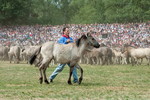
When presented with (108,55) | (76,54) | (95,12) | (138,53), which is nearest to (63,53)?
(76,54)

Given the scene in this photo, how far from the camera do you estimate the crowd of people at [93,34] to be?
5019 centimetres

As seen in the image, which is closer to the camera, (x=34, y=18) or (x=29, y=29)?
(x=29, y=29)

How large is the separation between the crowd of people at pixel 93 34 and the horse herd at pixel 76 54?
7.67 meters

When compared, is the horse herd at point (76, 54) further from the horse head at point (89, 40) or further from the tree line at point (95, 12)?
the tree line at point (95, 12)

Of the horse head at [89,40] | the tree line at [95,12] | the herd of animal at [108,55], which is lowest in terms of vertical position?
the herd of animal at [108,55]

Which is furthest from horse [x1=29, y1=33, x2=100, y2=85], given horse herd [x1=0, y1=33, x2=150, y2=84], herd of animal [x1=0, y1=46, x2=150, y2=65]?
herd of animal [x1=0, y1=46, x2=150, y2=65]

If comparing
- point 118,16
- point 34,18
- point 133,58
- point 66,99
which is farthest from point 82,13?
point 66,99

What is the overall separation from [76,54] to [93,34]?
36800 millimetres

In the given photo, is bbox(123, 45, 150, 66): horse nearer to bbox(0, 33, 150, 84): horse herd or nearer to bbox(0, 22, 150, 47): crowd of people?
bbox(0, 33, 150, 84): horse herd

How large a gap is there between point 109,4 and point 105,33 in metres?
23.4

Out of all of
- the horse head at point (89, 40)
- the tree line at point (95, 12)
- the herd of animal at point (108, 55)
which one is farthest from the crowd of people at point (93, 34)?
the horse head at point (89, 40)

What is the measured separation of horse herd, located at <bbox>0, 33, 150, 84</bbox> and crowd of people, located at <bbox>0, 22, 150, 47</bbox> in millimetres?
7669

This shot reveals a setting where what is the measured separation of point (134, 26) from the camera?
54.6m

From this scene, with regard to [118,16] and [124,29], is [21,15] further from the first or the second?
[124,29]
